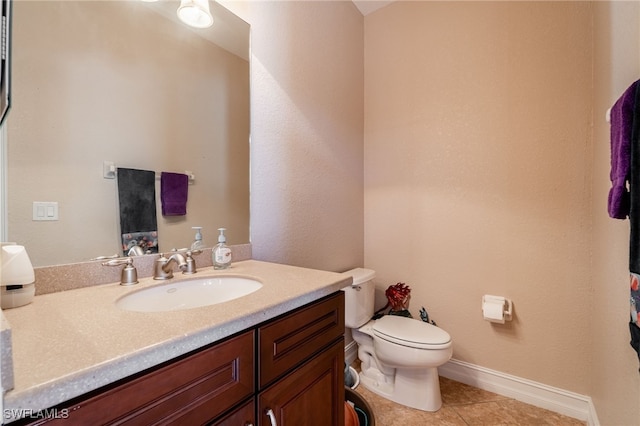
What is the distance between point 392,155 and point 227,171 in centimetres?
131

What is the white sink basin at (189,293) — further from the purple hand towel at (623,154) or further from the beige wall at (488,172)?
the beige wall at (488,172)

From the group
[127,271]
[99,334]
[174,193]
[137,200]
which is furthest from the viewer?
[174,193]

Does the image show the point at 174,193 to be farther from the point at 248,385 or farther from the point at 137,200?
the point at 248,385

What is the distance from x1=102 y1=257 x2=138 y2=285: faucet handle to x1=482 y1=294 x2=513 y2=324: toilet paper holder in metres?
1.82

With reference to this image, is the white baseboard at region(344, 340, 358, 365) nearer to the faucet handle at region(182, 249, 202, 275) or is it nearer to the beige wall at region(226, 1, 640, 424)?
the beige wall at region(226, 1, 640, 424)

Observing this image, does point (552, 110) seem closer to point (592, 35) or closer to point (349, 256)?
point (592, 35)

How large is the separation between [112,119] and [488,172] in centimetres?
195

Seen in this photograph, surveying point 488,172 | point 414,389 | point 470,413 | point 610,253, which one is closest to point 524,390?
point 470,413

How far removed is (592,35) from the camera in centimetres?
150

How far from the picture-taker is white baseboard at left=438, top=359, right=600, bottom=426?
153 cm

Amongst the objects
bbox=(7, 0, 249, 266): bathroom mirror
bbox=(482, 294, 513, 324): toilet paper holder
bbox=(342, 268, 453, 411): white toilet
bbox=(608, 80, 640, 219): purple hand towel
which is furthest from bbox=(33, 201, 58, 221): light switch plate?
bbox=(482, 294, 513, 324): toilet paper holder

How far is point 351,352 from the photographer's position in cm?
203

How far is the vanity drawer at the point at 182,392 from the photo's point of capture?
17.6 inches

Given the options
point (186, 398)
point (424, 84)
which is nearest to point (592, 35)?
point (424, 84)
